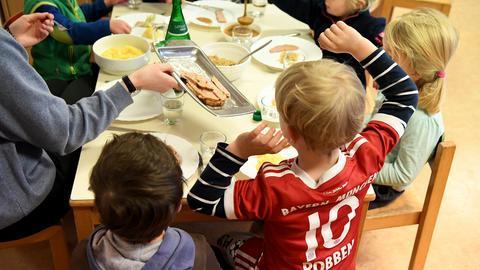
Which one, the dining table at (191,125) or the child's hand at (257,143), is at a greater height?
the child's hand at (257,143)

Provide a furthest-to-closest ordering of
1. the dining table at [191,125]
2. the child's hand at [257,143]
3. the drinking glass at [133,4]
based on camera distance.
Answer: the drinking glass at [133,4], the dining table at [191,125], the child's hand at [257,143]

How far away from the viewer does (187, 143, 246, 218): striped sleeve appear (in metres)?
1.17

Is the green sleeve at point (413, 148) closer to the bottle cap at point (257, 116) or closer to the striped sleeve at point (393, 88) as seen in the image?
the striped sleeve at point (393, 88)

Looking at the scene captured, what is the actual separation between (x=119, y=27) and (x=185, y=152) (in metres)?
0.81

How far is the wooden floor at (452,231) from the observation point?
6.77 feet

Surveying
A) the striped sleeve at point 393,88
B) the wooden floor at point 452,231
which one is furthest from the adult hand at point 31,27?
the striped sleeve at point 393,88

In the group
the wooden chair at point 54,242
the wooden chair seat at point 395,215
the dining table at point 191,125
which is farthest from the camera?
the wooden chair seat at point 395,215

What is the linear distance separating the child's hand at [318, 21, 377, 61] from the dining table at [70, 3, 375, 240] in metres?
0.35

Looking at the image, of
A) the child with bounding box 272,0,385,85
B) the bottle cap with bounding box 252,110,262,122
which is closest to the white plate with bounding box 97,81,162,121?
the bottle cap with bounding box 252,110,262,122

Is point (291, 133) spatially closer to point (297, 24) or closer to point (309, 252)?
point (309, 252)

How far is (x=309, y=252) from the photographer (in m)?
1.22

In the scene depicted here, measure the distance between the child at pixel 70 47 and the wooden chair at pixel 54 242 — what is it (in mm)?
562

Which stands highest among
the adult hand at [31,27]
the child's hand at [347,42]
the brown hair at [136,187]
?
the child's hand at [347,42]

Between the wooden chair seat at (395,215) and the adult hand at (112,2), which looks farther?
the adult hand at (112,2)
